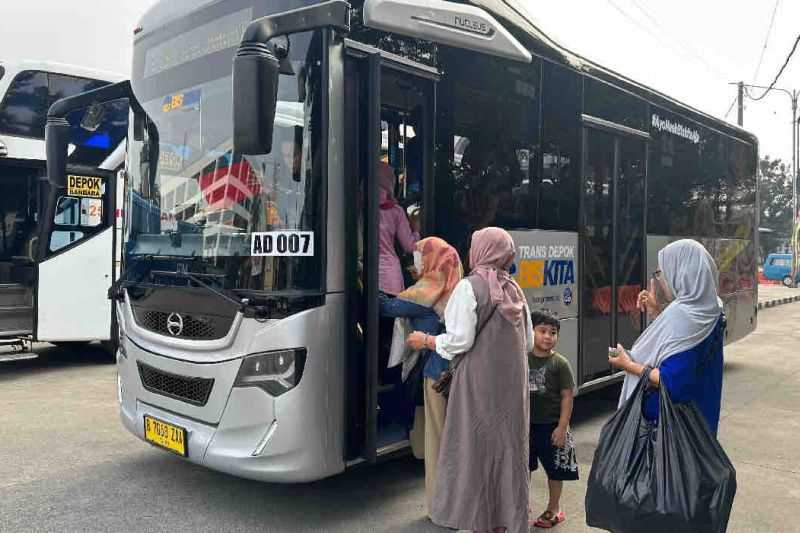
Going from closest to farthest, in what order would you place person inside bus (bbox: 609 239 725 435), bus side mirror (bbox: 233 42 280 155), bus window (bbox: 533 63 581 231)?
person inside bus (bbox: 609 239 725 435) < bus side mirror (bbox: 233 42 280 155) < bus window (bbox: 533 63 581 231)

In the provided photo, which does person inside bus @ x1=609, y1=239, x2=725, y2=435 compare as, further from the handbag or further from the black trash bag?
the handbag

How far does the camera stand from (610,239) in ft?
21.3

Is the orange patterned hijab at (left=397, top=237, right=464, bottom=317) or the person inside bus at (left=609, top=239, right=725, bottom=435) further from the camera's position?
the orange patterned hijab at (left=397, top=237, right=464, bottom=317)

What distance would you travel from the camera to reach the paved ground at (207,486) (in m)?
4.22

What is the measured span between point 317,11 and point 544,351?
2.16 metres

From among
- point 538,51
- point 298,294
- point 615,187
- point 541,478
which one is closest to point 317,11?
point 298,294

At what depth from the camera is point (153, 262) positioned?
4.52 metres

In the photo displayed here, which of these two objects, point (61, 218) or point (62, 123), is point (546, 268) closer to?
point (62, 123)

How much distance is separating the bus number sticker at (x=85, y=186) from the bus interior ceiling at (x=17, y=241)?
1.76ft

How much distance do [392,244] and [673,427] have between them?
83.1 inches

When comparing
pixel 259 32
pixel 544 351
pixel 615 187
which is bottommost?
pixel 544 351

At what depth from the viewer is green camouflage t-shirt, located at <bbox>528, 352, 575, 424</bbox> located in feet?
13.3

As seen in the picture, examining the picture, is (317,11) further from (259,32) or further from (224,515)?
(224,515)

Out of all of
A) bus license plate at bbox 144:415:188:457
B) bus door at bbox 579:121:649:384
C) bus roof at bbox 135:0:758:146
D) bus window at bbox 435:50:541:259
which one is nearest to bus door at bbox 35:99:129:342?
bus roof at bbox 135:0:758:146
